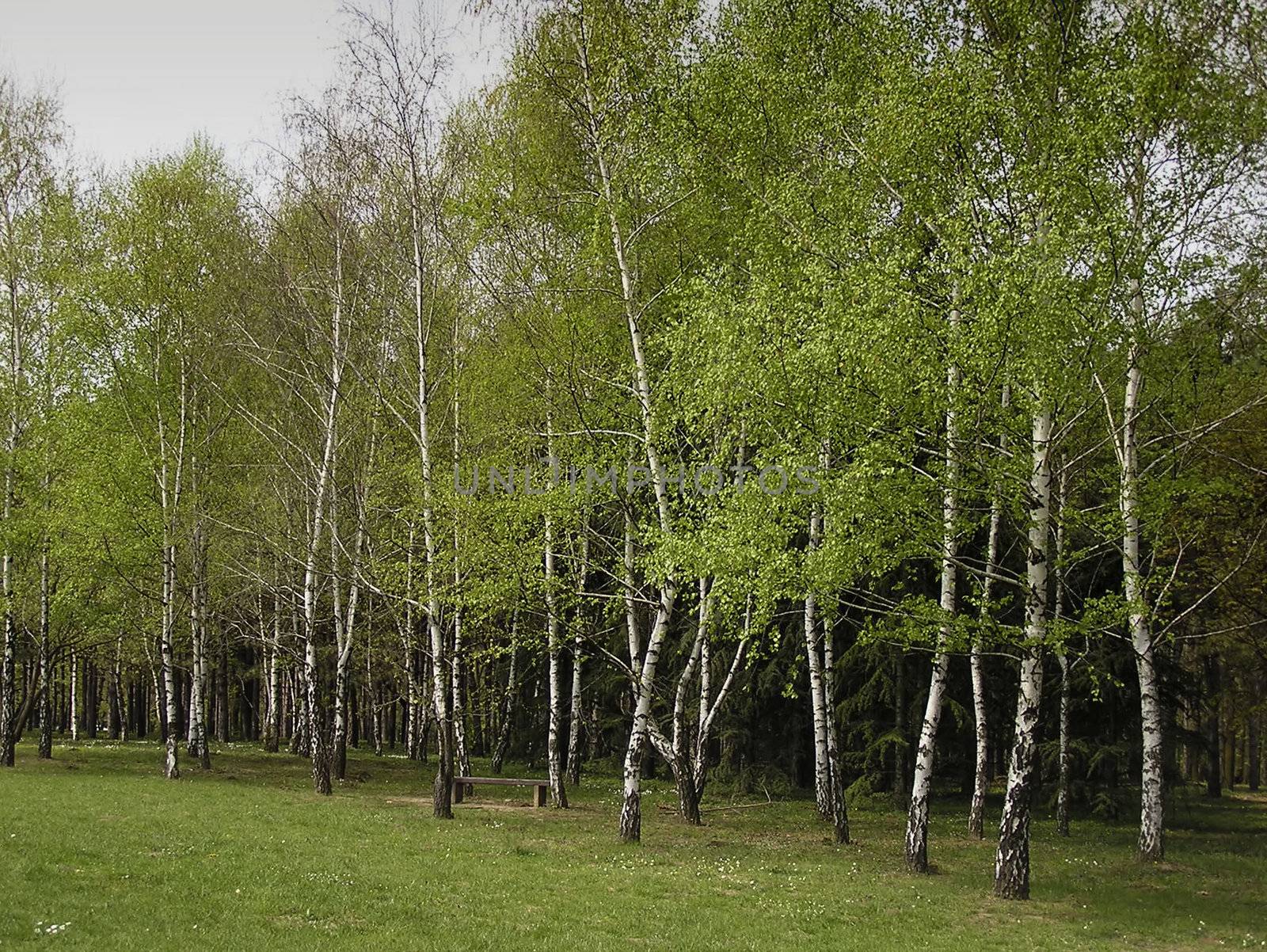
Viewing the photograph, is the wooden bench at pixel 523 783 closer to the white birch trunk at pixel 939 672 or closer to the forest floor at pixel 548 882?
the forest floor at pixel 548 882

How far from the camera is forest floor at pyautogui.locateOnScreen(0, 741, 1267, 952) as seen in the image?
Result: 34.2 ft

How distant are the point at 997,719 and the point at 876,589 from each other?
4108 mm

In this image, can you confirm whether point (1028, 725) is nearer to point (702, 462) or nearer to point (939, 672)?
point (939, 672)

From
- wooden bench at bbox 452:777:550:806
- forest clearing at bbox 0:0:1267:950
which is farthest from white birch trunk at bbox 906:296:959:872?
wooden bench at bbox 452:777:550:806

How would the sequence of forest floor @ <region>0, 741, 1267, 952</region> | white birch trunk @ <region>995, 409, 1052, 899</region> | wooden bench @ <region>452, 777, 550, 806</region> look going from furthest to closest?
wooden bench @ <region>452, 777, 550, 806</region>
white birch trunk @ <region>995, 409, 1052, 899</region>
forest floor @ <region>0, 741, 1267, 952</region>

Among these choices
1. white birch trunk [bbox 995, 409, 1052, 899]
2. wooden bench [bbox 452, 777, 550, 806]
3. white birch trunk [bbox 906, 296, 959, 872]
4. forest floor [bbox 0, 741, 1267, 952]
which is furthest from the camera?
wooden bench [bbox 452, 777, 550, 806]

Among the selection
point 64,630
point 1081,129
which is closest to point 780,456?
point 1081,129

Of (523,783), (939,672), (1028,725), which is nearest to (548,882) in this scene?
(939,672)

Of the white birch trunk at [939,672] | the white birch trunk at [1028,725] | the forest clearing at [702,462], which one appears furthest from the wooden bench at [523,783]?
the white birch trunk at [1028,725]

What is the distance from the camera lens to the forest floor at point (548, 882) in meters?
10.4

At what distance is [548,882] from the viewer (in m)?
13.1

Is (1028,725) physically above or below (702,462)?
below

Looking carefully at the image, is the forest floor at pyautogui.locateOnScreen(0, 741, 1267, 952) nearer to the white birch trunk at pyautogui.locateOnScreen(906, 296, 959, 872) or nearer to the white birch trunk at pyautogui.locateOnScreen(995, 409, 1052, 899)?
the white birch trunk at pyautogui.locateOnScreen(995, 409, 1052, 899)

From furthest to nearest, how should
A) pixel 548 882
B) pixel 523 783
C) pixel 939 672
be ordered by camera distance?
pixel 523 783, pixel 939 672, pixel 548 882
